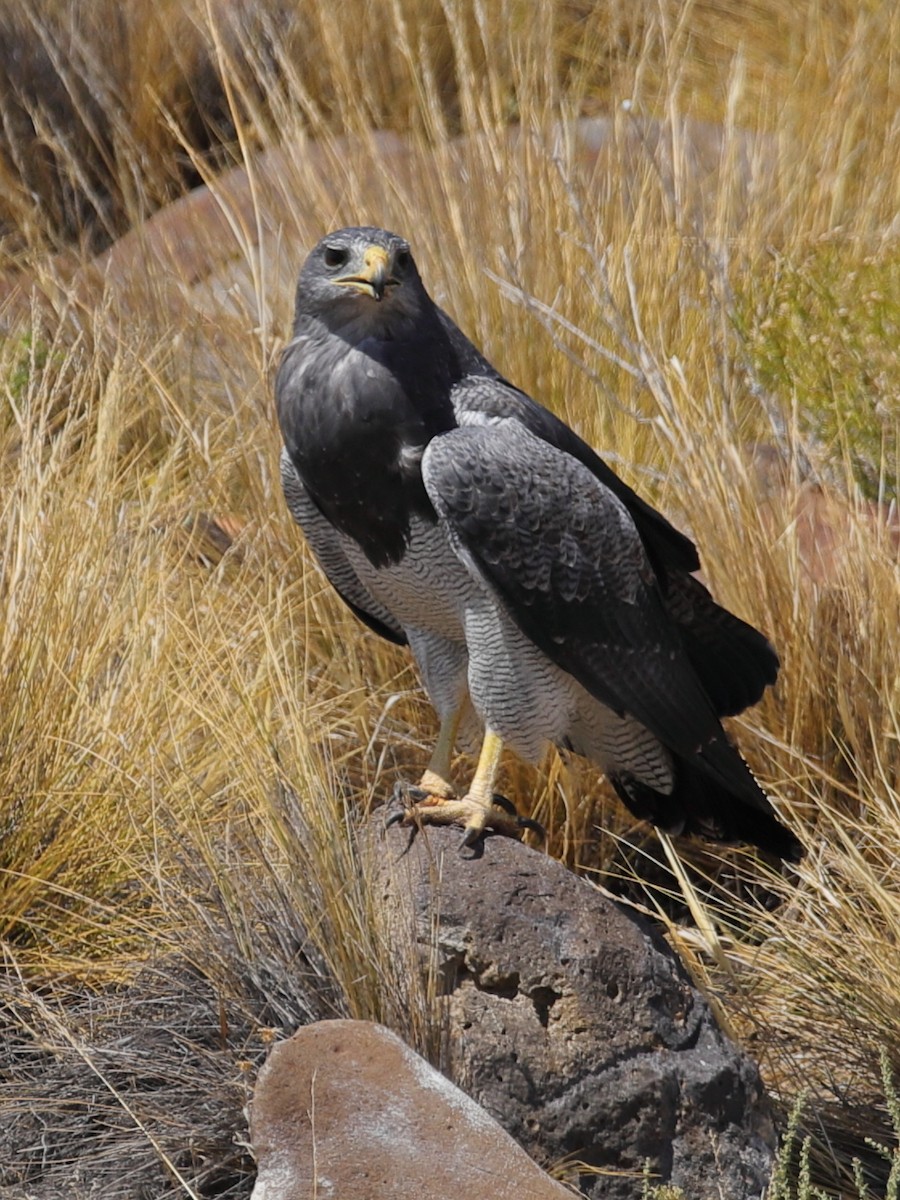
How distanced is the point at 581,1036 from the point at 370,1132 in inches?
19.4

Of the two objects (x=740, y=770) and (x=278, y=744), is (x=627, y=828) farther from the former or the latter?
(x=278, y=744)

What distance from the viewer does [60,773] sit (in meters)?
3.71

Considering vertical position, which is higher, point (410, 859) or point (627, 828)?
point (410, 859)

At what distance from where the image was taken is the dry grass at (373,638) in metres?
3.29

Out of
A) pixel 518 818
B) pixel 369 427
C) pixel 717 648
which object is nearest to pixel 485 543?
pixel 369 427

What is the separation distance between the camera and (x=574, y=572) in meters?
3.40

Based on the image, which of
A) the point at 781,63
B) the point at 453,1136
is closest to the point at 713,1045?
the point at 453,1136

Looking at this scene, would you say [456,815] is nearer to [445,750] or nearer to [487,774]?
[487,774]

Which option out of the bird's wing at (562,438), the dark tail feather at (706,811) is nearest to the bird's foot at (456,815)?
the dark tail feather at (706,811)

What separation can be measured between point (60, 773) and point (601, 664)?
4.16 feet

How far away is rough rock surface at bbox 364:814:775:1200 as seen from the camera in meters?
3.00

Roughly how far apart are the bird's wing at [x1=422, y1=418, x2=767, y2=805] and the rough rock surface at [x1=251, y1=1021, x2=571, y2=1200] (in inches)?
38.7

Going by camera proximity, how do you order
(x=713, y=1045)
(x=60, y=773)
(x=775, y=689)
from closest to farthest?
(x=713, y=1045)
(x=60, y=773)
(x=775, y=689)

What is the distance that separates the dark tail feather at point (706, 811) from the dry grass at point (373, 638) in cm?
9
